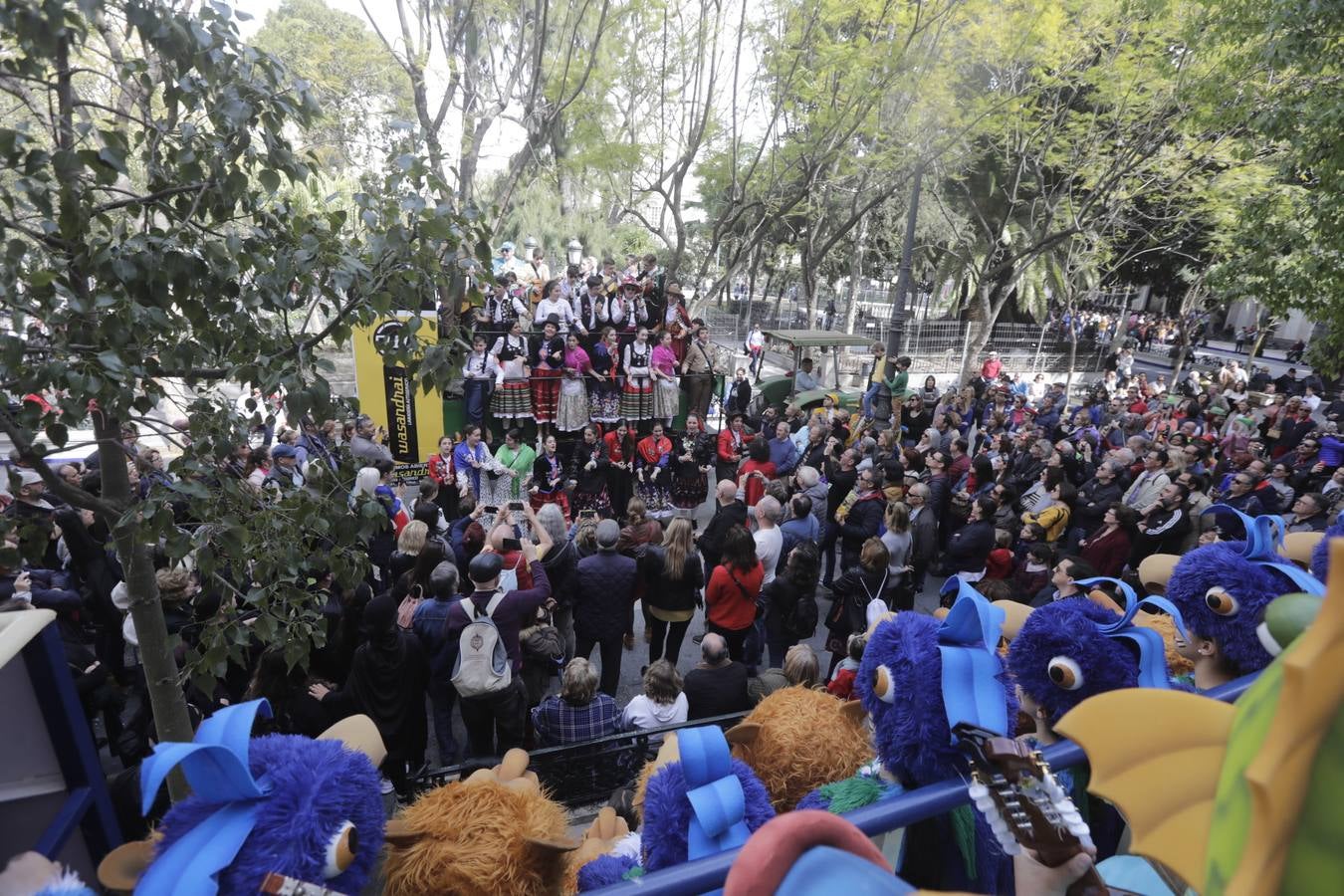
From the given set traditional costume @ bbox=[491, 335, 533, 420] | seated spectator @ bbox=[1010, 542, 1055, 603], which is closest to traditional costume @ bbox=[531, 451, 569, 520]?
traditional costume @ bbox=[491, 335, 533, 420]

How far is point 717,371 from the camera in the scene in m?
13.2

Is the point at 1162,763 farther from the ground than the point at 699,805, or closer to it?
farther from the ground

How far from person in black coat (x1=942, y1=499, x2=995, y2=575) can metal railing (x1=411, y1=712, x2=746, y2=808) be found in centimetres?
357

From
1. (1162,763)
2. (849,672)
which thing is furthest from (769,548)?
(1162,763)

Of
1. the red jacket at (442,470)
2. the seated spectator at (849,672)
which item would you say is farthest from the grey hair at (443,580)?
the red jacket at (442,470)

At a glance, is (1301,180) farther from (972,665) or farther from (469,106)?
(469,106)

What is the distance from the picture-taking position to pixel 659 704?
4.27 meters

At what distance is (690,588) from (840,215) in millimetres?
21738

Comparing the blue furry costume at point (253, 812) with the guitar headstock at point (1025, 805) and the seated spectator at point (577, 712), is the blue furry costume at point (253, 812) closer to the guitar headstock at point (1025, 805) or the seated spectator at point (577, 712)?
the guitar headstock at point (1025, 805)

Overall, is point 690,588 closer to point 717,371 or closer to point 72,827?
point 72,827

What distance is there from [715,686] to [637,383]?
7.43 metres

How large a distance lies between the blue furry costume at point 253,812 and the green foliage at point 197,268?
76 centimetres

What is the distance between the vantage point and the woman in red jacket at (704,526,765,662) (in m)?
5.50

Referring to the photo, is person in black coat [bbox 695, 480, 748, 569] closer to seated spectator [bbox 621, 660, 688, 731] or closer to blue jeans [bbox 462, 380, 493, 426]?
seated spectator [bbox 621, 660, 688, 731]
